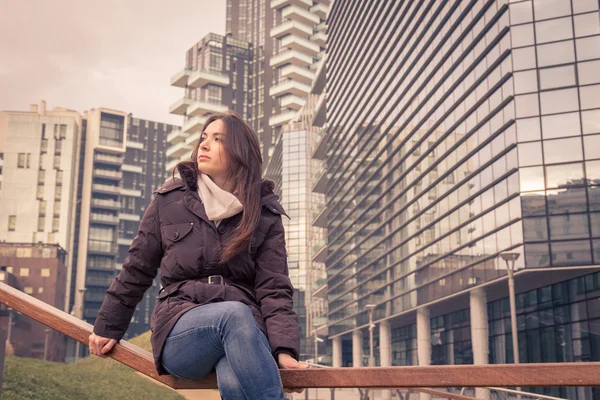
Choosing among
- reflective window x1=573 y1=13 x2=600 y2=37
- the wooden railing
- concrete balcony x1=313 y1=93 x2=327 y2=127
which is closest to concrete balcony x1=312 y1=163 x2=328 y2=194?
concrete balcony x1=313 y1=93 x2=327 y2=127

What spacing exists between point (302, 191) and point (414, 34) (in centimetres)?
3857

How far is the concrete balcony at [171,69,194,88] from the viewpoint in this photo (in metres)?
106

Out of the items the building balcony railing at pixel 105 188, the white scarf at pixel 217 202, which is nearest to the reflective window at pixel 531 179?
the white scarf at pixel 217 202

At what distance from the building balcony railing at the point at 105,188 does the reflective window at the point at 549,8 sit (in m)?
77.6

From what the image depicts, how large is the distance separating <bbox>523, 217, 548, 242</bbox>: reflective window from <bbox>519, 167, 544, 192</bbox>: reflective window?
4.89 ft

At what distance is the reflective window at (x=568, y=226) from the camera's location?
104ft

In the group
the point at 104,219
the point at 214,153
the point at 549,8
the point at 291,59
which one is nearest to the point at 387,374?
the point at 214,153

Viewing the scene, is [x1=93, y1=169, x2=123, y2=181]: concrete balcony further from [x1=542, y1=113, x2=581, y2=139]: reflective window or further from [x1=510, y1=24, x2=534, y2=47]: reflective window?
[x1=542, y1=113, x2=581, y2=139]: reflective window

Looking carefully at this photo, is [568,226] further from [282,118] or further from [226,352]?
[282,118]

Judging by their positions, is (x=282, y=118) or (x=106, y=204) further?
(x=282, y=118)

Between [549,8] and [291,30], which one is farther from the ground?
[291,30]

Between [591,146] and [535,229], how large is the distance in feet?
14.8

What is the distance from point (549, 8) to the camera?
34656mm

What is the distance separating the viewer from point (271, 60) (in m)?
104
